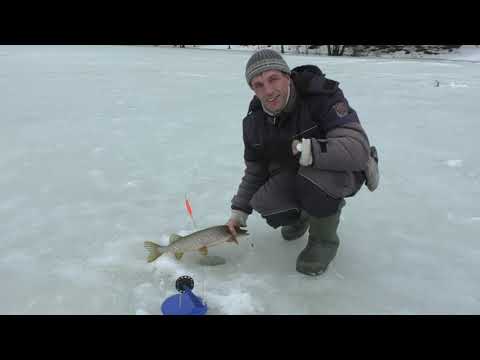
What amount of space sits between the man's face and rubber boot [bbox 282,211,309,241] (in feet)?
2.57

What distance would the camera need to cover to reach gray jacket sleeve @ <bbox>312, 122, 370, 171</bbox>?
72.1 inches

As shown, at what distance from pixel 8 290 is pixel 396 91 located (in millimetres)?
7877

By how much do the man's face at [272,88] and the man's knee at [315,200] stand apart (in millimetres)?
408

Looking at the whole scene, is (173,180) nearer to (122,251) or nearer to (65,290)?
(122,251)

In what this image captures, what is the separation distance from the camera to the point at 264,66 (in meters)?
1.92

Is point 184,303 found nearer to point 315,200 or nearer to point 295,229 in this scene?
point 315,200

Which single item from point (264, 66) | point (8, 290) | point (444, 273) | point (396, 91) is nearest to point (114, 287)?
point (8, 290)

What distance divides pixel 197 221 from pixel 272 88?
115 cm

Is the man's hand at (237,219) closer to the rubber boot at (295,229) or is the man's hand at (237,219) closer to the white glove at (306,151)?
the rubber boot at (295,229)

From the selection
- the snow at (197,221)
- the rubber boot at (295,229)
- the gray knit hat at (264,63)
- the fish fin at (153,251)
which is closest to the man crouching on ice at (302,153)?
the gray knit hat at (264,63)

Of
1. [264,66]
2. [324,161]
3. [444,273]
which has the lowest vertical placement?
[444,273]

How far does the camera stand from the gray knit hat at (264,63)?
1.92 metres

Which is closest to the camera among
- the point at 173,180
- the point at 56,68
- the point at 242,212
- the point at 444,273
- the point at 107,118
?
the point at 444,273

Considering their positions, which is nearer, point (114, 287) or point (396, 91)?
point (114, 287)
